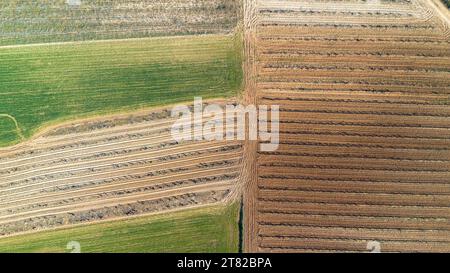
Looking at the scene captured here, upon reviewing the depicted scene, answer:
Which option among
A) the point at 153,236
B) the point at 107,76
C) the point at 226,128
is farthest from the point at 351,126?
the point at 107,76

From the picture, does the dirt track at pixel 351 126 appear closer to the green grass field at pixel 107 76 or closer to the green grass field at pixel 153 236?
the green grass field at pixel 153 236

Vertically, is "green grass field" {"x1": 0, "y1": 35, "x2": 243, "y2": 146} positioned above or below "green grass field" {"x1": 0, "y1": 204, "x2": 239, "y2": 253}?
above

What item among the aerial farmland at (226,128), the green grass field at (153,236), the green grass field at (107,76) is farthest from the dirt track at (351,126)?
the green grass field at (107,76)

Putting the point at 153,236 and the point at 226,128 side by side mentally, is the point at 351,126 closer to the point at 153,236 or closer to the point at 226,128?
the point at 226,128

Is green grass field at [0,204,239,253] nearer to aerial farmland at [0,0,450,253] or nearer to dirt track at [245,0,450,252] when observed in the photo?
aerial farmland at [0,0,450,253]

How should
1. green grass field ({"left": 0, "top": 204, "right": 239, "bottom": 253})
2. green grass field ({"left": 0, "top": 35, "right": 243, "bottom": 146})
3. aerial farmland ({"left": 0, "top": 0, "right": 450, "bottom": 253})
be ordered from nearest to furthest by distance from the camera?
green grass field ({"left": 0, "top": 204, "right": 239, "bottom": 253}), aerial farmland ({"left": 0, "top": 0, "right": 450, "bottom": 253}), green grass field ({"left": 0, "top": 35, "right": 243, "bottom": 146})

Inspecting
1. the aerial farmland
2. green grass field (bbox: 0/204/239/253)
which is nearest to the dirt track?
the aerial farmland

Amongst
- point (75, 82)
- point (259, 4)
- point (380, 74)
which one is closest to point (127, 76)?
point (75, 82)
